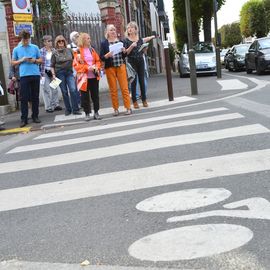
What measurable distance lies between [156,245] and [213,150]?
104 inches

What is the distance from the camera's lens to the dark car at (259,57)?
19.9 meters

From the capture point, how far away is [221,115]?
831 cm

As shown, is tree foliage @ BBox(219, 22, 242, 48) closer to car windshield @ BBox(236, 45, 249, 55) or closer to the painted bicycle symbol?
car windshield @ BBox(236, 45, 249, 55)

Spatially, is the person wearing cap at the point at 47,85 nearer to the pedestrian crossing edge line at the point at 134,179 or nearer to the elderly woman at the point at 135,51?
the elderly woman at the point at 135,51

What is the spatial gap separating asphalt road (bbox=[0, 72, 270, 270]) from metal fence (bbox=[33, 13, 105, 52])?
308 inches

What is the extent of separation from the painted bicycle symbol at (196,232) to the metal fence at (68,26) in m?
11.7

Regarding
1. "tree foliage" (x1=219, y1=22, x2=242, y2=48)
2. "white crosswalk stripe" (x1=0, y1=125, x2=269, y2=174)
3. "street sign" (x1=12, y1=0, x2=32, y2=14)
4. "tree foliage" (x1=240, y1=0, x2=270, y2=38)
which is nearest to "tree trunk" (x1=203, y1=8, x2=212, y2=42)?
"street sign" (x1=12, y1=0, x2=32, y2=14)

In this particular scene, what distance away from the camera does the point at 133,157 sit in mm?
5930

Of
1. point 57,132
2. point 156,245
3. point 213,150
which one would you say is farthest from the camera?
point 57,132

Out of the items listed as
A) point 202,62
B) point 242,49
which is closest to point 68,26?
point 202,62

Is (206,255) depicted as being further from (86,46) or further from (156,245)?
(86,46)

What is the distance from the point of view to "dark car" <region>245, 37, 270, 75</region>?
782 inches

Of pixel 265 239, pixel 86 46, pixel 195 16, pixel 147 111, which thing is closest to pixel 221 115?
pixel 147 111

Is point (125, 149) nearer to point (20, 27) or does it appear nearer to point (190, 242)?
point (190, 242)
